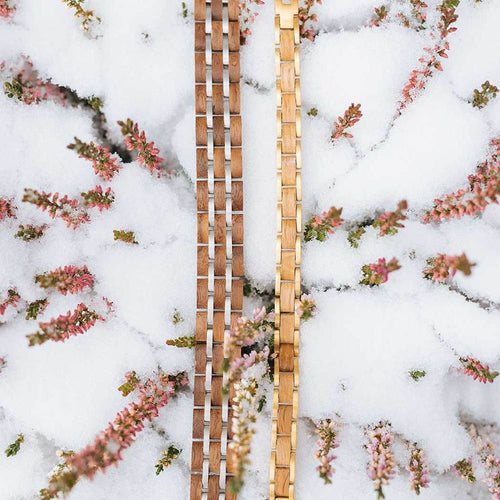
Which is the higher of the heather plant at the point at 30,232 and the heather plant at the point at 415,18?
the heather plant at the point at 415,18

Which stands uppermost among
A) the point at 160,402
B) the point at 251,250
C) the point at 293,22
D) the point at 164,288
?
the point at 293,22

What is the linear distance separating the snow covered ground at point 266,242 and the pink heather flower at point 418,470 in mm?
98

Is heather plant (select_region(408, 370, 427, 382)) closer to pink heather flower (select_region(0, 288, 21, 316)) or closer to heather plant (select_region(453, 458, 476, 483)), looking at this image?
heather plant (select_region(453, 458, 476, 483))

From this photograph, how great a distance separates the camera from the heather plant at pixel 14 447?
2.53 metres

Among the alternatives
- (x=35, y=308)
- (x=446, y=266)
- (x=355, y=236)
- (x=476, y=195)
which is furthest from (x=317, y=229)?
(x=35, y=308)

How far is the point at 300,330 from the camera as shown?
261cm

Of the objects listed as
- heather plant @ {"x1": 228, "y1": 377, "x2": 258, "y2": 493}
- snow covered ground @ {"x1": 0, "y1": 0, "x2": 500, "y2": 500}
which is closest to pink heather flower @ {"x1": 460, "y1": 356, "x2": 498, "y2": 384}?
snow covered ground @ {"x1": 0, "y1": 0, "x2": 500, "y2": 500}

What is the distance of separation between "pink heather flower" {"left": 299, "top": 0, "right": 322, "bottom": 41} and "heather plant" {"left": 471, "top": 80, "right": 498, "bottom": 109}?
2.81 ft

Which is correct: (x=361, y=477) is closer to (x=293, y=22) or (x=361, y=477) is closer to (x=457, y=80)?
(x=457, y=80)

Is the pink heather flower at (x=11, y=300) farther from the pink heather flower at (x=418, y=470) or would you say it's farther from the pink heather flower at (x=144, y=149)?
the pink heather flower at (x=418, y=470)

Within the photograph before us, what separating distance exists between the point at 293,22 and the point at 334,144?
2.03ft

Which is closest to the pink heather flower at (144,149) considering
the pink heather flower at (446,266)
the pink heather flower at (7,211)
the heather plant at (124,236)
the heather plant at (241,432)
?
the heather plant at (124,236)

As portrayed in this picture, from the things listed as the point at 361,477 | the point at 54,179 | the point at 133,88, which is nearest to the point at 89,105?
the point at 133,88

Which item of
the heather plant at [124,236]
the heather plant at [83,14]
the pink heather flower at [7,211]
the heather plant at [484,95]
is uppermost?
the heather plant at [83,14]
